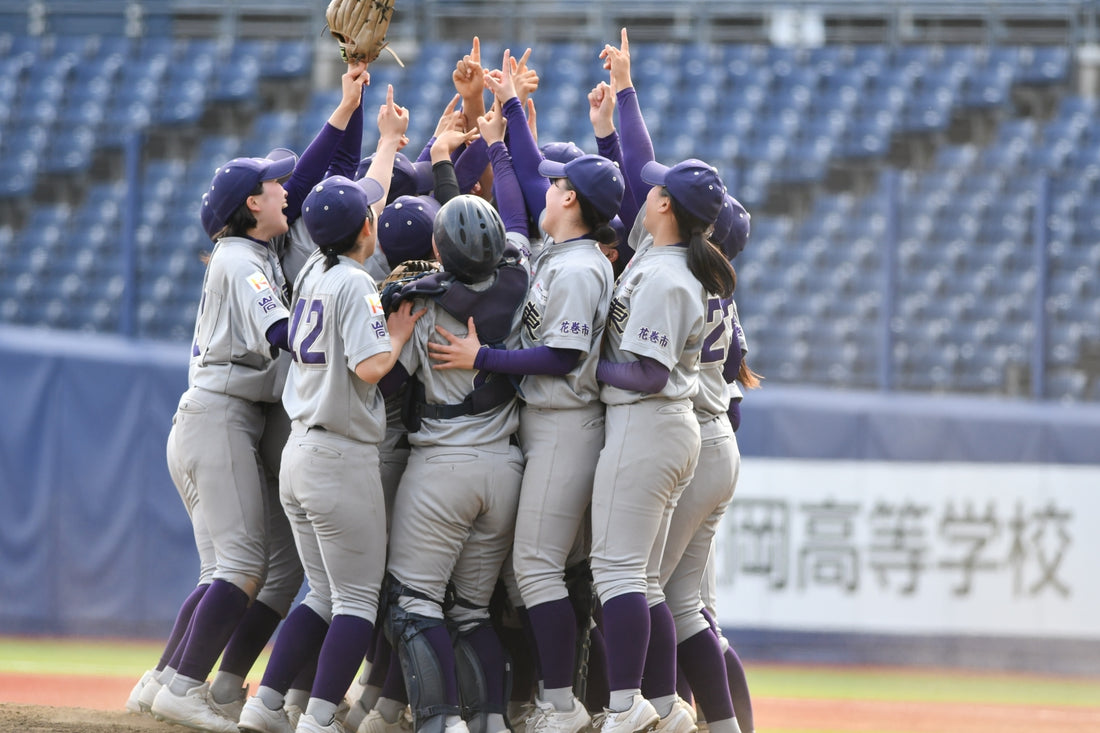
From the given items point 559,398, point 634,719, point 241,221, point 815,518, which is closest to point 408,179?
point 241,221

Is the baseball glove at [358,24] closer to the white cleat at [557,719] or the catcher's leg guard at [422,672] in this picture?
the catcher's leg guard at [422,672]

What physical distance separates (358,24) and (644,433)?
65.7 inches

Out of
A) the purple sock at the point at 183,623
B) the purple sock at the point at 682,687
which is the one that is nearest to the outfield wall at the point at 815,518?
the purple sock at the point at 682,687

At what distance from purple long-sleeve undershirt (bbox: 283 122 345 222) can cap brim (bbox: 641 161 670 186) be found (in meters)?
1.04

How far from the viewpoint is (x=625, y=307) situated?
4004mm

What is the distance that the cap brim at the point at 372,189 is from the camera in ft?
13.5

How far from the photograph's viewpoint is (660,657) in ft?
13.3

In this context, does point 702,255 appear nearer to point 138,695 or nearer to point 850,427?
point 138,695

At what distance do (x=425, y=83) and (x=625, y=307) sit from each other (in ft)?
28.2

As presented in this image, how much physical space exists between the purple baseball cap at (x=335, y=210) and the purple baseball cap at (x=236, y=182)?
0.36m

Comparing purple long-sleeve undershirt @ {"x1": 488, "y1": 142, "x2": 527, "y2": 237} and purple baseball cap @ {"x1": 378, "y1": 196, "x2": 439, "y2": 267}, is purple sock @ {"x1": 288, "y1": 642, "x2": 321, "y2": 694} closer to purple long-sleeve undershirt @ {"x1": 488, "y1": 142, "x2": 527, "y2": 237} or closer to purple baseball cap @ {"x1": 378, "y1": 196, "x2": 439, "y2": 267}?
purple baseball cap @ {"x1": 378, "y1": 196, "x2": 439, "y2": 267}

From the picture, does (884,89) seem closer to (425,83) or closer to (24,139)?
(425,83)

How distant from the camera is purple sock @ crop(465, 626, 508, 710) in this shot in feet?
13.1

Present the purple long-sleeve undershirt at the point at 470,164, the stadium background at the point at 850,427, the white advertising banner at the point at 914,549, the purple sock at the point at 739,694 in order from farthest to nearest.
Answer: the stadium background at the point at 850,427 → the white advertising banner at the point at 914,549 → the purple long-sleeve undershirt at the point at 470,164 → the purple sock at the point at 739,694
